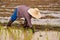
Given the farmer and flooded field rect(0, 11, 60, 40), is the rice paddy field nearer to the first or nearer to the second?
flooded field rect(0, 11, 60, 40)

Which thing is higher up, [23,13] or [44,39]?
[23,13]

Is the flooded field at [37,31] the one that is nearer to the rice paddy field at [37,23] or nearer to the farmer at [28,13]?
the rice paddy field at [37,23]

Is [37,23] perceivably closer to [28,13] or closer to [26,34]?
[28,13]

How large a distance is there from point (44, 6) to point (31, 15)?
11.4 ft

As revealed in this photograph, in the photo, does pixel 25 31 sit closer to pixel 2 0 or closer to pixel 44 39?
pixel 44 39

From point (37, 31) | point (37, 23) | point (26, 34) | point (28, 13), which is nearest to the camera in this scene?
point (26, 34)

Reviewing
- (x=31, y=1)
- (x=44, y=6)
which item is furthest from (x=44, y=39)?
(x=31, y=1)

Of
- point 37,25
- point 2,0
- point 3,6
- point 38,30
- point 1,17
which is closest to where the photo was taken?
point 38,30

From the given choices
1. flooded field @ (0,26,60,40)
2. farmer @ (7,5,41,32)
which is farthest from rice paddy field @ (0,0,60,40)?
farmer @ (7,5,41,32)

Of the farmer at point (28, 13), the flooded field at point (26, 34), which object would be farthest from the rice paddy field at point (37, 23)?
the farmer at point (28, 13)

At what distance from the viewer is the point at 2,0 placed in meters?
9.88

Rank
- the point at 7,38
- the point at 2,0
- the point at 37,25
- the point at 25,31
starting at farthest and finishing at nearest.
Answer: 1. the point at 2,0
2. the point at 37,25
3. the point at 25,31
4. the point at 7,38

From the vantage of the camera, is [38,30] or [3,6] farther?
[3,6]

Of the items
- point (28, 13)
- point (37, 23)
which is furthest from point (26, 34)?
point (37, 23)
